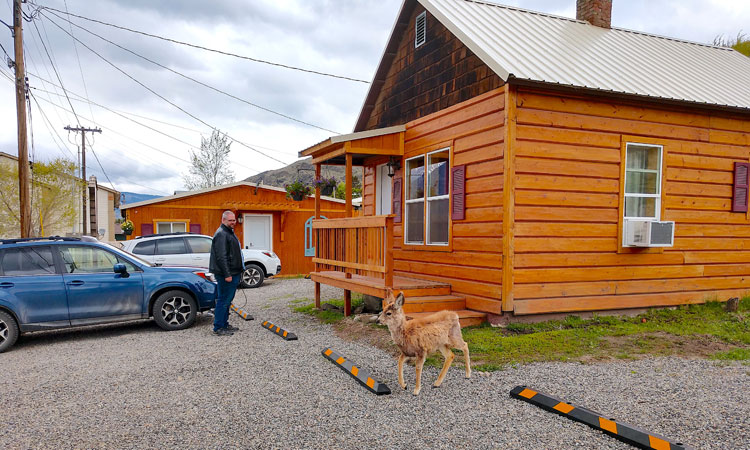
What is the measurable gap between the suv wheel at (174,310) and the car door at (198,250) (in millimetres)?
4710

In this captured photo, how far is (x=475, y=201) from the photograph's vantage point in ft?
24.2

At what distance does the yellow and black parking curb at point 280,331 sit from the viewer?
6875mm

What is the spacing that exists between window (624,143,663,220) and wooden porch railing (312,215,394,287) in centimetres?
406

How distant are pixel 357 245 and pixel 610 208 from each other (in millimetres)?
4051

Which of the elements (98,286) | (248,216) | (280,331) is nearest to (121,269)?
(98,286)

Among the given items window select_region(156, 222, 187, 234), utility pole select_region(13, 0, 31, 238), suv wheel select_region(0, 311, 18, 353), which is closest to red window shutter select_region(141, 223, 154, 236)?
window select_region(156, 222, 187, 234)

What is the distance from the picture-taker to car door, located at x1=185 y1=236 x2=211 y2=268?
1242 cm

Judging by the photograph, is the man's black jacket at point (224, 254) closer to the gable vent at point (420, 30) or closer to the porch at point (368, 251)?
the porch at point (368, 251)

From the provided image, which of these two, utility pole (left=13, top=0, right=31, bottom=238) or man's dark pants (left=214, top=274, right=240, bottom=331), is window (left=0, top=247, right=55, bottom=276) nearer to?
man's dark pants (left=214, top=274, right=240, bottom=331)

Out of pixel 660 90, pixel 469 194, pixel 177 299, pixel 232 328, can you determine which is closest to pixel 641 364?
pixel 469 194

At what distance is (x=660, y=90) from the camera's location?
7.62 m

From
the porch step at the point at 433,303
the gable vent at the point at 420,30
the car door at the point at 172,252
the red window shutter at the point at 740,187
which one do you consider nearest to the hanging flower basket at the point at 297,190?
the car door at the point at 172,252

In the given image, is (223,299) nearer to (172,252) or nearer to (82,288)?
(82,288)

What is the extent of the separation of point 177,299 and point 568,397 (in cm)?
621
